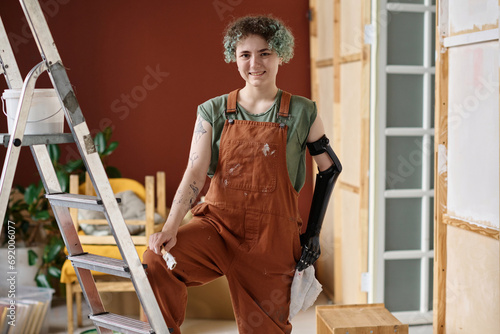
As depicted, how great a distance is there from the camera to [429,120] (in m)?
3.55

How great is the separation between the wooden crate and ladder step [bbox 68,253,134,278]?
3.87ft

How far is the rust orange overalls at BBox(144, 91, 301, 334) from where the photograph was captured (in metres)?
1.92

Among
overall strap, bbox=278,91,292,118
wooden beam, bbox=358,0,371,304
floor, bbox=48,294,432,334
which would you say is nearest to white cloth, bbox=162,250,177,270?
overall strap, bbox=278,91,292,118

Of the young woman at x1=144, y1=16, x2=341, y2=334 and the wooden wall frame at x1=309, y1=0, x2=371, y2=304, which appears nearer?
the young woman at x1=144, y1=16, x2=341, y2=334

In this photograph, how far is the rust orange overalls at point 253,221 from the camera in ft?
6.31

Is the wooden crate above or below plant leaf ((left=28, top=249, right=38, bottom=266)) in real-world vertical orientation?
below

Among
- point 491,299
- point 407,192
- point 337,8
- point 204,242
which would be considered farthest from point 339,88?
point 204,242

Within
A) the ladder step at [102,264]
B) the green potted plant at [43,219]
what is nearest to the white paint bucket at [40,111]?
the ladder step at [102,264]

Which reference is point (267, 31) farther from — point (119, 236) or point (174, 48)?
point (174, 48)

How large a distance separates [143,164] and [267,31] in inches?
103

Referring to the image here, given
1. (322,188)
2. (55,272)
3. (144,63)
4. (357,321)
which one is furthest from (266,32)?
(144,63)

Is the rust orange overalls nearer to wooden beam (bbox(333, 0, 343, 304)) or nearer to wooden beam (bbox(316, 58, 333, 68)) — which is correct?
wooden beam (bbox(333, 0, 343, 304))

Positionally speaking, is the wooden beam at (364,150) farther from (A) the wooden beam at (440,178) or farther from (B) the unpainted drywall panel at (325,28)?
(A) the wooden beam at (440,178)

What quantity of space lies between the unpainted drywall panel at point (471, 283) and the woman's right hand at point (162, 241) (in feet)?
3.92
